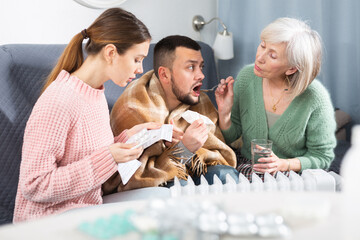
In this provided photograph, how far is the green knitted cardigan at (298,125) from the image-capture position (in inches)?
63.4

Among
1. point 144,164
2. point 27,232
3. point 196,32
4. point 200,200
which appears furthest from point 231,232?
point 196,32

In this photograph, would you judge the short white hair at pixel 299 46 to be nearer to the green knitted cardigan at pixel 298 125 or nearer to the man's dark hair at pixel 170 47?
the green knitted cardigan at pixel 298 125

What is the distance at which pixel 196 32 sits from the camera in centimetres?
256

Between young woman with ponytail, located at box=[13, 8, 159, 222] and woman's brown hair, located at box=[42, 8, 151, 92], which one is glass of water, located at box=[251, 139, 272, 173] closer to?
young woman with ponytail, located at box=[13, 8, 159, 222]

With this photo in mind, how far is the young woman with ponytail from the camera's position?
1.08 meters

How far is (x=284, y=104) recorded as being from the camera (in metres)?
1.67

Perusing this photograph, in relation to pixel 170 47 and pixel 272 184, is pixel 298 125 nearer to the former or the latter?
pixel 272 184

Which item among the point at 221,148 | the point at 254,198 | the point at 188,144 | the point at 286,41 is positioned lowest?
the point at 221,148

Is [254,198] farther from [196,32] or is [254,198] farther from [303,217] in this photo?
[196,32]

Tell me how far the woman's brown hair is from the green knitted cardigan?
622 millimetres

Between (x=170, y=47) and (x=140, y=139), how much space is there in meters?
0.53

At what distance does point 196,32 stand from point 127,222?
2.05 metres

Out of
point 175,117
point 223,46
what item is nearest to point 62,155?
point 175,117

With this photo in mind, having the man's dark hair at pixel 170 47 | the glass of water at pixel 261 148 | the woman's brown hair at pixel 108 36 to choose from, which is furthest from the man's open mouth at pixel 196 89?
the woman's brown hair at pixel 108 36
